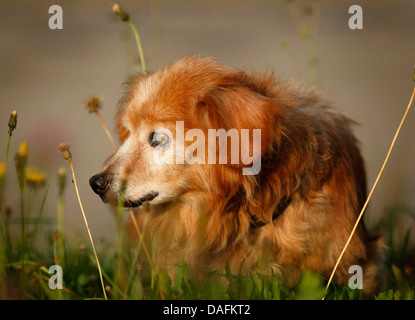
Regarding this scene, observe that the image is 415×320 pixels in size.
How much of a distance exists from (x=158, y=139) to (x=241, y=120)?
398 mm

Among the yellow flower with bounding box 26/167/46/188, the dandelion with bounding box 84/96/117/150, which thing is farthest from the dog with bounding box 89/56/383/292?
the yellow flower with bounding box 26/167/46/188

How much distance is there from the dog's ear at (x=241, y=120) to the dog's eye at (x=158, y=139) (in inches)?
7.6

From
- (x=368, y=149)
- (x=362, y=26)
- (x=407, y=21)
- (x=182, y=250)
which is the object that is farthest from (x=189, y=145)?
(x=368, y=149)

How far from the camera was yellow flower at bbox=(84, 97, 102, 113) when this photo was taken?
2754mm

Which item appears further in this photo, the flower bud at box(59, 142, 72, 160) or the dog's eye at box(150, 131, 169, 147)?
the dog's eye at box(150, 131, 169, 147)

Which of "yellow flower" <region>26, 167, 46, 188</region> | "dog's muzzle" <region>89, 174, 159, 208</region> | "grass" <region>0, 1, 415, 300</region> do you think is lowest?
"grass" <region>0, 1, 415, 300</region>

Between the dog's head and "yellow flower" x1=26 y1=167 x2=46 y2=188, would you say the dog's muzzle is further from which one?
"yellow flower" x1=26 y1=167 x2=46 y2=188

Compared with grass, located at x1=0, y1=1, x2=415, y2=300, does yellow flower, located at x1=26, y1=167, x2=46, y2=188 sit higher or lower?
higher

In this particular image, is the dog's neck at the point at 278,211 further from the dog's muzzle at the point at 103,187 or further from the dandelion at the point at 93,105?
the dandelion at the point at 93,105

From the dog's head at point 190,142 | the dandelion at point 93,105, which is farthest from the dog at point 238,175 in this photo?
the dandelion at point 93,105

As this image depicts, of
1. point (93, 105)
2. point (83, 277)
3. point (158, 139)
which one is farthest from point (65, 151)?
point (83, 277)

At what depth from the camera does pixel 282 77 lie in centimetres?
307

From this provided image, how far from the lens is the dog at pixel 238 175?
8.09ft

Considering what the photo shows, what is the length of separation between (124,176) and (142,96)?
446 millimetres
